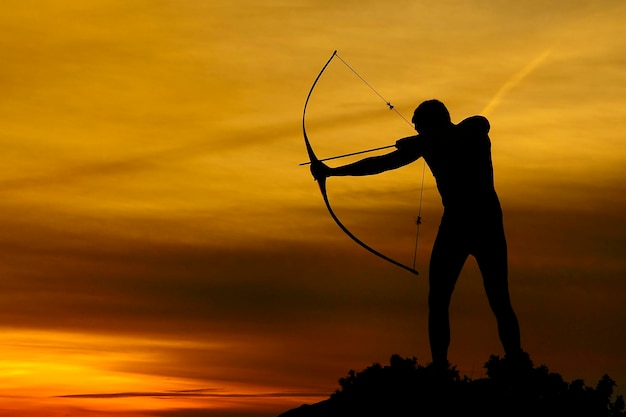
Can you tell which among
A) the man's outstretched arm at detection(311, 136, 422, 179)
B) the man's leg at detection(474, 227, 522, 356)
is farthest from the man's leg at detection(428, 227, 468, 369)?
the man's outstretched arm at detection(311, 136, 422, 179)

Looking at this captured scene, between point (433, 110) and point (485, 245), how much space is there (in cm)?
204

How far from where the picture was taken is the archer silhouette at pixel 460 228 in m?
16.1

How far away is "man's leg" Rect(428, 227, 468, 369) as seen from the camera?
636 inches

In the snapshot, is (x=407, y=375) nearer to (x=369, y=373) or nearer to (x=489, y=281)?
(x=369, y=373)

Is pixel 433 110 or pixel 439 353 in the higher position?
pixel 433 110

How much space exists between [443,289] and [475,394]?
1.54 metres

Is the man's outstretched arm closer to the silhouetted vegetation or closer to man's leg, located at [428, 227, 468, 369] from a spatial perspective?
man's leg, located at [428, 227, 468, 369]

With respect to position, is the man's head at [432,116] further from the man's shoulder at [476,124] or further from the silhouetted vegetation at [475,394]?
the silhouetted vegetation at [475,394]

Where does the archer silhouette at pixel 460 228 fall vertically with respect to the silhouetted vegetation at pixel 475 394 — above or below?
above

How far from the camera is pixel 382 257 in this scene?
685 inches

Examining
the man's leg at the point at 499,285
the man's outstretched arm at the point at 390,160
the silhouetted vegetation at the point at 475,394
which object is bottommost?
the silhouetted vegetation at the point at 475,394

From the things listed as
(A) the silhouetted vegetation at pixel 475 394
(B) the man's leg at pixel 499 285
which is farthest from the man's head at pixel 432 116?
(A) the silhouetted vegetation at pixel 475 394

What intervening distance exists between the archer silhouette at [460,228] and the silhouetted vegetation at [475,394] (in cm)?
25

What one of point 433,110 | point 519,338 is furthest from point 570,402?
point 433,110
